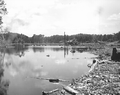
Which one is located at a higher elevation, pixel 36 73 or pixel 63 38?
pixel 63 38

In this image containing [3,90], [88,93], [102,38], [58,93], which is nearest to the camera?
[88,93]

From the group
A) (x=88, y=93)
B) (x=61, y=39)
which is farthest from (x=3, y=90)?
(x=61, y=39)

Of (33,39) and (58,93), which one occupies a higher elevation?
(33,39)

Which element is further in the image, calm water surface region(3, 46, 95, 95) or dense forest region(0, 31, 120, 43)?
dense forest region(0, 31, 120, 43)

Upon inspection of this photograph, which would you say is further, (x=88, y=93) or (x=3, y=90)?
(x=3, y=90)

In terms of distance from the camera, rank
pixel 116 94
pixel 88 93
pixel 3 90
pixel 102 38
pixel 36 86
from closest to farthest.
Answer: pixel 116 94
pixel 88 93
pixel 3 90
pixel 36 86
pixel 102 38

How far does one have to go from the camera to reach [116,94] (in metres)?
8.26

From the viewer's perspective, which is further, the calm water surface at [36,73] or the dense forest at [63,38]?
the dense forest at [63,38]

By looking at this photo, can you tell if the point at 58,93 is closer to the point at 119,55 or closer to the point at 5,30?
the point at 5,30

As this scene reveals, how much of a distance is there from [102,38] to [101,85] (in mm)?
142432

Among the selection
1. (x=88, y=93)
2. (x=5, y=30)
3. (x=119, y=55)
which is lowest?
(x=88, y=93)

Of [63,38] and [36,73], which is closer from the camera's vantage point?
[36,73]

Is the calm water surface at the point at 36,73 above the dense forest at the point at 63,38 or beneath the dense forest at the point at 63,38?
beneath

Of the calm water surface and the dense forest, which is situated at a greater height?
the dense forest
